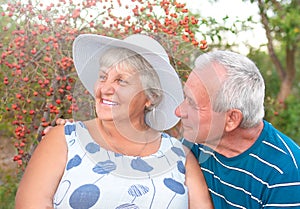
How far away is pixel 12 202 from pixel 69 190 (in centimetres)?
124

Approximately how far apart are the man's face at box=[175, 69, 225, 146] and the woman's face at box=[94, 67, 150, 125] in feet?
0.67

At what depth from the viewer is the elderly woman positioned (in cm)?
245

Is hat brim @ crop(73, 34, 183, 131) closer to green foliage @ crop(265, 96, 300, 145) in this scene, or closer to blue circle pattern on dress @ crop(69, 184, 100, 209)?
blue circle pattern on dress @ crop(69, 184, 100, 209)

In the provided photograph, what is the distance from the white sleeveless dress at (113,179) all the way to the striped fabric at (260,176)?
166 millimetres

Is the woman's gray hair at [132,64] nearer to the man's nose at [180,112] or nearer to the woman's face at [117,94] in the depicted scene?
the woman's face at [117,94]

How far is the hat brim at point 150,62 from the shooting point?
2510 millimetres

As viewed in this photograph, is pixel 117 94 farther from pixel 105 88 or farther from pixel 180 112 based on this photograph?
pixel 180 112

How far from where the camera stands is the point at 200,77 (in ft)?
8.20

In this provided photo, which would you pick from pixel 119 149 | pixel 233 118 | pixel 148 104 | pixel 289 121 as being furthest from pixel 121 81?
pixel 289 121

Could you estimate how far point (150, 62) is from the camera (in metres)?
2.51

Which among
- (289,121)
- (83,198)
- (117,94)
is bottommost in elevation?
(289,121)

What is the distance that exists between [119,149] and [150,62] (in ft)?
1.36

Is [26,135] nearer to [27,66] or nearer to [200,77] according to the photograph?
[27,66]

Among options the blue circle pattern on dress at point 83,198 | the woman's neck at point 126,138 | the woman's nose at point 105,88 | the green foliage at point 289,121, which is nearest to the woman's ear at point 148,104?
the woman's neck at point 126,138
